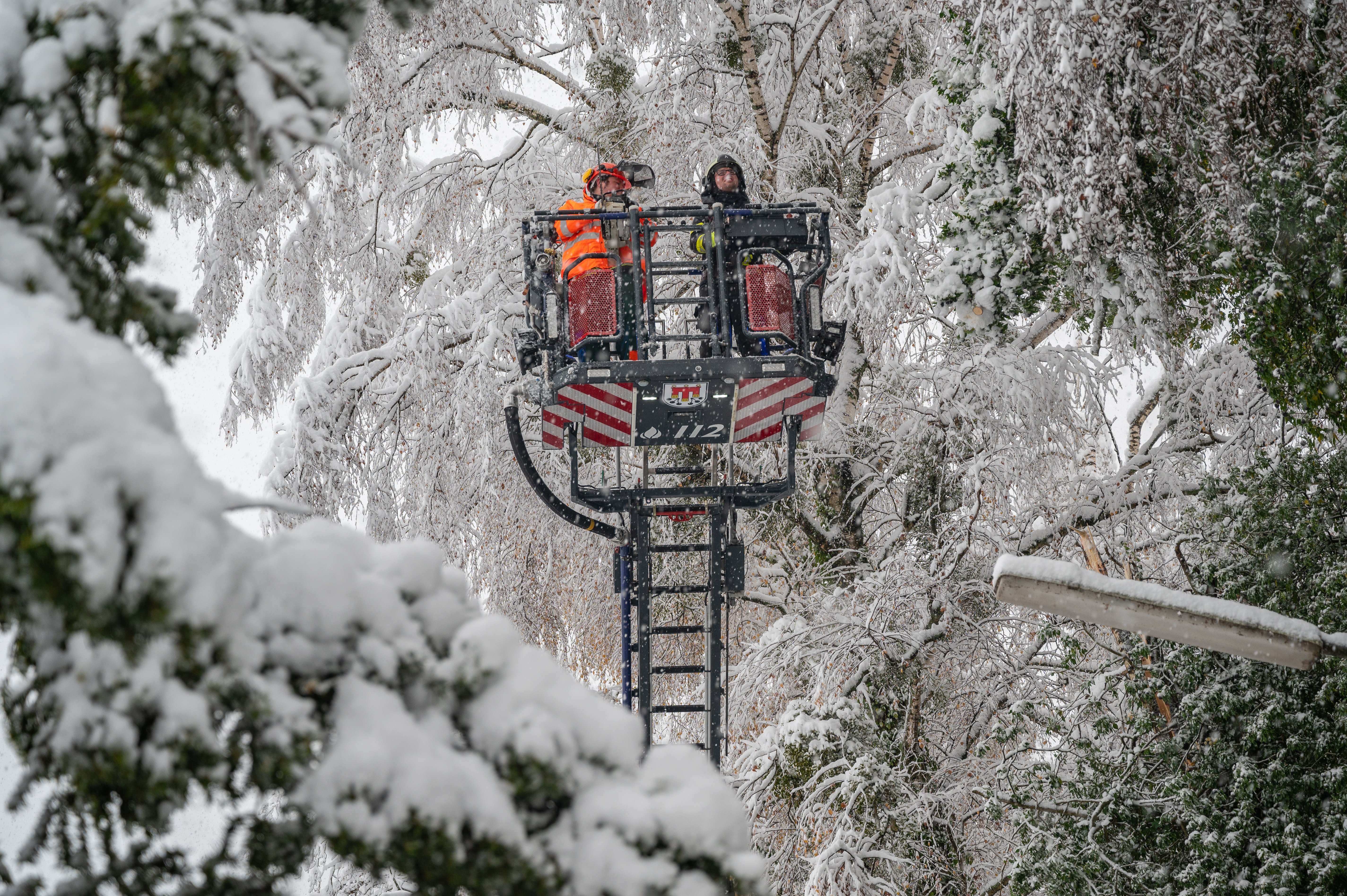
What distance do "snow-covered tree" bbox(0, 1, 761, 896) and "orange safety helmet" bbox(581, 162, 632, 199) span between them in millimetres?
3810

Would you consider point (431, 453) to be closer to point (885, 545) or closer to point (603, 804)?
point (885, 545)

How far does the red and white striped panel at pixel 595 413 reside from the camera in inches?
221

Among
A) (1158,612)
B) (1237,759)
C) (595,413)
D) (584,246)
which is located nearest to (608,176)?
(584,246)

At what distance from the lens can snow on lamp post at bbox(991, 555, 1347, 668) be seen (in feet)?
12.9

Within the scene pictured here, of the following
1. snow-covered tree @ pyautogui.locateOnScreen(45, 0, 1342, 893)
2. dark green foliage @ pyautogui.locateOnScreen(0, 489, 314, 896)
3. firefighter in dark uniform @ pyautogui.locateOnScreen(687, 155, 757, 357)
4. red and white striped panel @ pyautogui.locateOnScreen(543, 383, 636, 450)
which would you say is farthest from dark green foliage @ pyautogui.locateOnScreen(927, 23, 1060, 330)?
dark green foliage @ pyautogui.locateOnScreen(0, 489, 314, 896)

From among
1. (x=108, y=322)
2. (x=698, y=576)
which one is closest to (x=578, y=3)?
(x=698, y=576)

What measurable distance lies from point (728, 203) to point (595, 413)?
4.26 feet

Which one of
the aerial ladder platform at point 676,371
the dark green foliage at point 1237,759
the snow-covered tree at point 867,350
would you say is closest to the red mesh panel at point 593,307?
the aerial ladder platform at point 676,371

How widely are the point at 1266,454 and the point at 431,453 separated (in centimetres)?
571

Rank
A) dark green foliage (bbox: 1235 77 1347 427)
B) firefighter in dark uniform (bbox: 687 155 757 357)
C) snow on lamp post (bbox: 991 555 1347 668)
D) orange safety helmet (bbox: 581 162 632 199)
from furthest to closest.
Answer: orange safety helmet (bbox: 581 162 632 199) → firefighter in dark uniform (bbox: 687 155 757 357) → dark green foliage (bbox: 1235 77 1347 427) → snow on lamp post (bbox: 991 555 1347 668)

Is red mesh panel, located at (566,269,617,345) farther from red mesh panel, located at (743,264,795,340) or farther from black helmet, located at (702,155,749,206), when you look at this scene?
black helmet, located at (702,155,749,206)

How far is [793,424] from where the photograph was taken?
244 inches

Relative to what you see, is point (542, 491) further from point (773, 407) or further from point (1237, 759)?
point (1237, 759)

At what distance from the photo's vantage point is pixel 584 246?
5684mm
